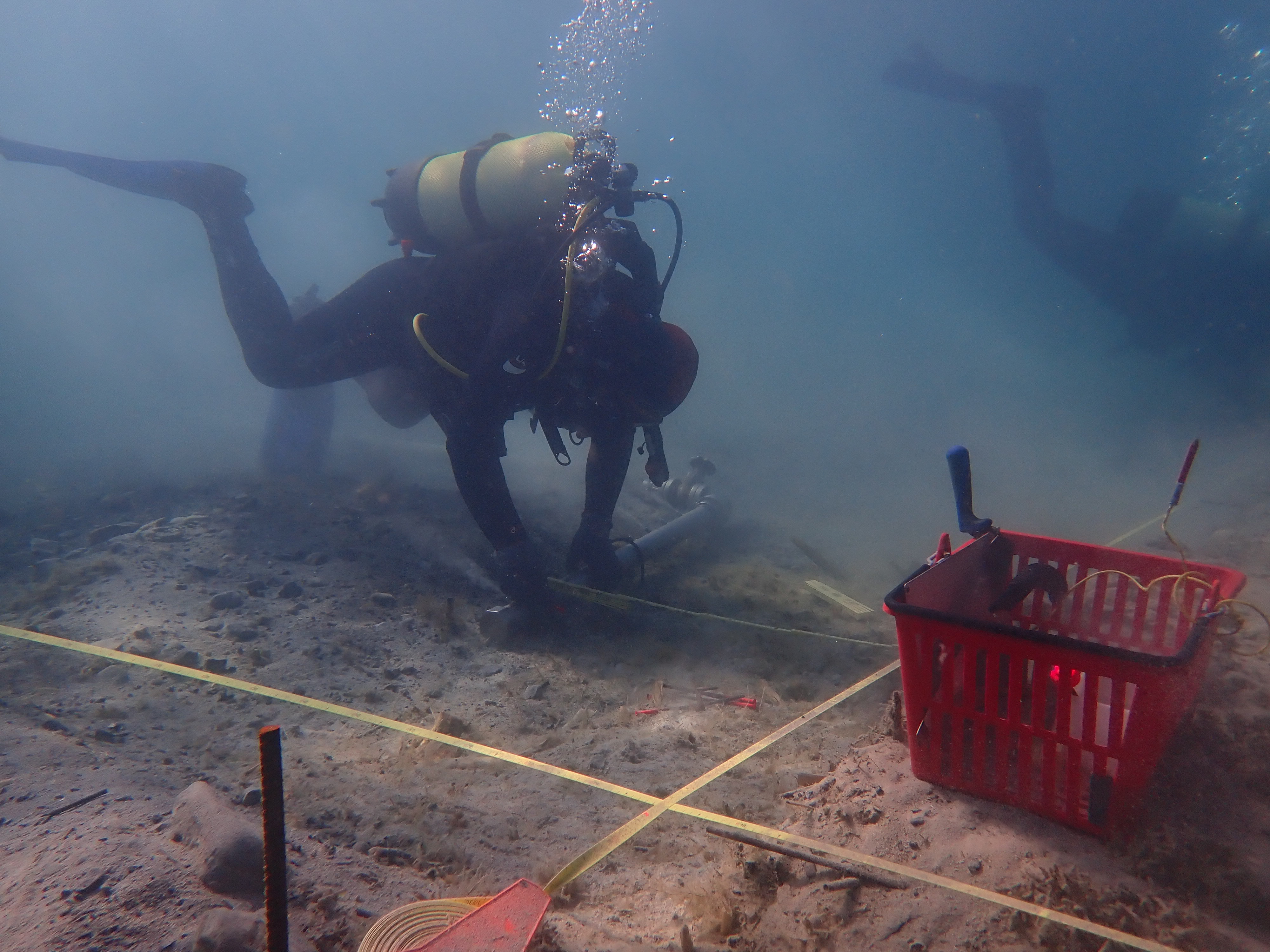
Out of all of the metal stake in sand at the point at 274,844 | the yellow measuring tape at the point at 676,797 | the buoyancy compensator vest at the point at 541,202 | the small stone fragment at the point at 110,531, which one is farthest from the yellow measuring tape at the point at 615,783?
the buoyancy compensator vest at the point at 541,202

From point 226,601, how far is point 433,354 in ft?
6.62

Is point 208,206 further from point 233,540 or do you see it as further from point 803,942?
point 803,942

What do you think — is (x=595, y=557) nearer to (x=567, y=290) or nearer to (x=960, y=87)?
(x=567, y=290)

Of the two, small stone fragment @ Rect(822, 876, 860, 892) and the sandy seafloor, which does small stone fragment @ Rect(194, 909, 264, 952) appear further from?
small stone fragment @ Rect(822, 876, 860, 892)

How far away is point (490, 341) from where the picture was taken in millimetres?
3549

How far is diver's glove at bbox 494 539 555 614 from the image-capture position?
3.80m

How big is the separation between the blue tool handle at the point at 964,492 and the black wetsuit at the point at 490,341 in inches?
81.8

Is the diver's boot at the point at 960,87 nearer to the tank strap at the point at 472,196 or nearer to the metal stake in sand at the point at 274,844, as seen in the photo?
the tank strap at the point at 472,196

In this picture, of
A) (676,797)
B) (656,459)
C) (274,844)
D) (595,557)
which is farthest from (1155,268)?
(274,844)

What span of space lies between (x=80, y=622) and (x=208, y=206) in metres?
3.97

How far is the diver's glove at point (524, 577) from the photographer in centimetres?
380

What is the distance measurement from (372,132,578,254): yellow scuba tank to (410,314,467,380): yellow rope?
898 millimetres

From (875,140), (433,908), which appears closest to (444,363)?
(433,908)

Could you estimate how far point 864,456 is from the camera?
50.3ft
